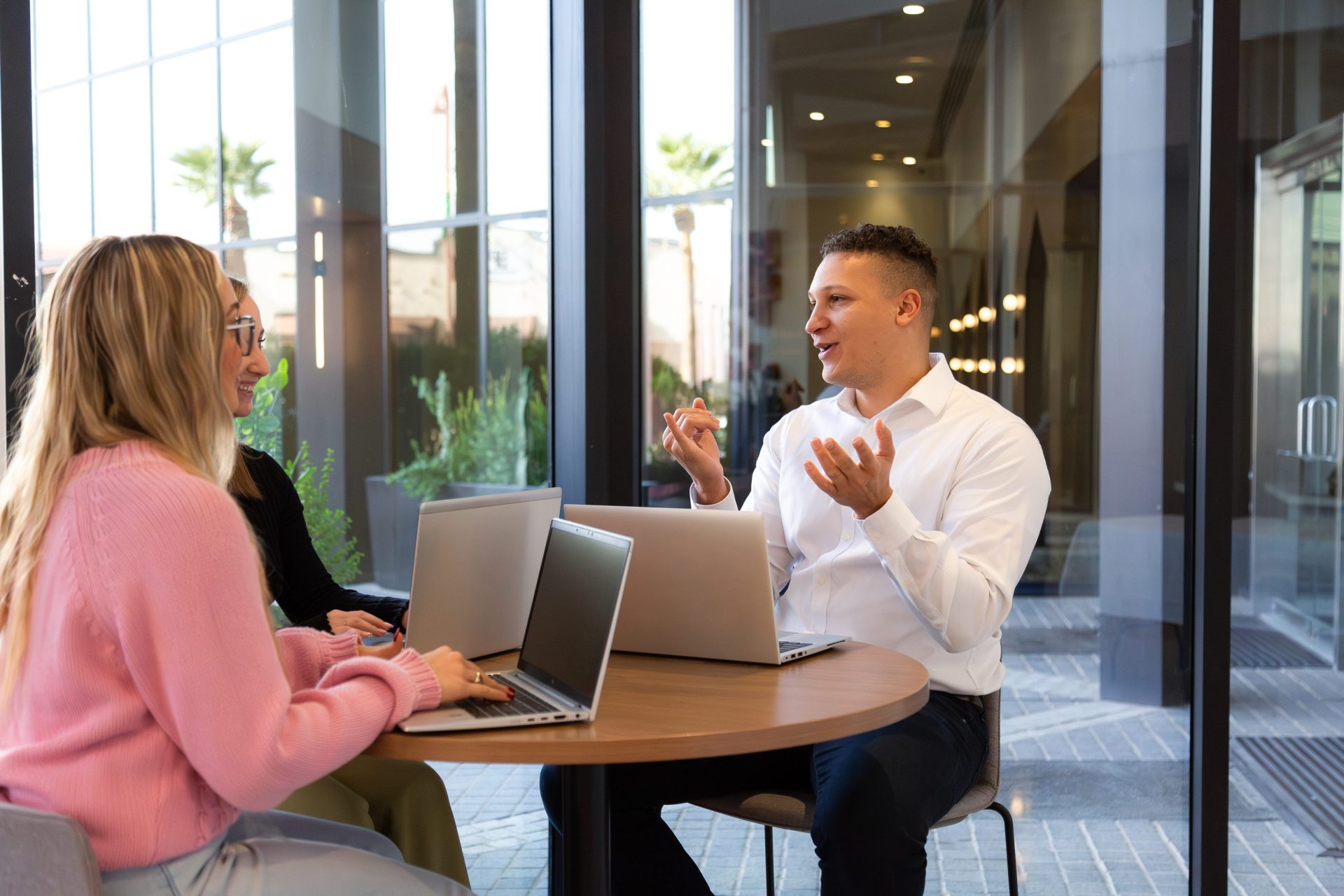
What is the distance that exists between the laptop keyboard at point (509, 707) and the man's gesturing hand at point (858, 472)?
605 mm

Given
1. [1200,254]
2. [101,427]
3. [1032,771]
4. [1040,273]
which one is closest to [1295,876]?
[1032,771]

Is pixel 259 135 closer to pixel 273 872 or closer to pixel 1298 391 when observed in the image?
pixel 273 872

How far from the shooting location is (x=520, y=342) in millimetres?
3447

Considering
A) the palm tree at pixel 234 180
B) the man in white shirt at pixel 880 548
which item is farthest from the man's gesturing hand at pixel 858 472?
the palm tree at pixel 234 180

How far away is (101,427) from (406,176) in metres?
2.00

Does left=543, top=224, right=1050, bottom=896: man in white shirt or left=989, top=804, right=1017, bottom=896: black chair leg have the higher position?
left=543, top=224, right=1050, bottom=896: man in white shirt

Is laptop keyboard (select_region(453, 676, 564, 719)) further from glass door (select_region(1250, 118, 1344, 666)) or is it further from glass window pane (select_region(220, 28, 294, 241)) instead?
glass door (select_region(1250, 118, 1344, 666))

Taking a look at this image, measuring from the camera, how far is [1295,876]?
9.53 ft

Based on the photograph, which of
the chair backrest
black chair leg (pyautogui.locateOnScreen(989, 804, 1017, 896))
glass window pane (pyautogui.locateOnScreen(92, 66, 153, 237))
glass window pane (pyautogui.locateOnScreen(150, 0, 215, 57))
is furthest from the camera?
glass window pane (pyautogui.locateOnScreen(150, 0, 215, 57))

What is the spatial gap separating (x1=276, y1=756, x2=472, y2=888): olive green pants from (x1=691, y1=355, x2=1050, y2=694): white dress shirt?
743mm

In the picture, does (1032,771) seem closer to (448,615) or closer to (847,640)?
(847,640)

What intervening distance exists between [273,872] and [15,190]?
1.36 metres

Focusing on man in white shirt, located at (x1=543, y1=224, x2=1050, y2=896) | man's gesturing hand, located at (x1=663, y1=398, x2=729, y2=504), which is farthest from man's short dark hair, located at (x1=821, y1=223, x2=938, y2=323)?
man's gesturing hand, located at (x1=663, y1=398, x2=729, y2=504)

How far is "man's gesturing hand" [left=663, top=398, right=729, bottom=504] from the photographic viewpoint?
233 cm
